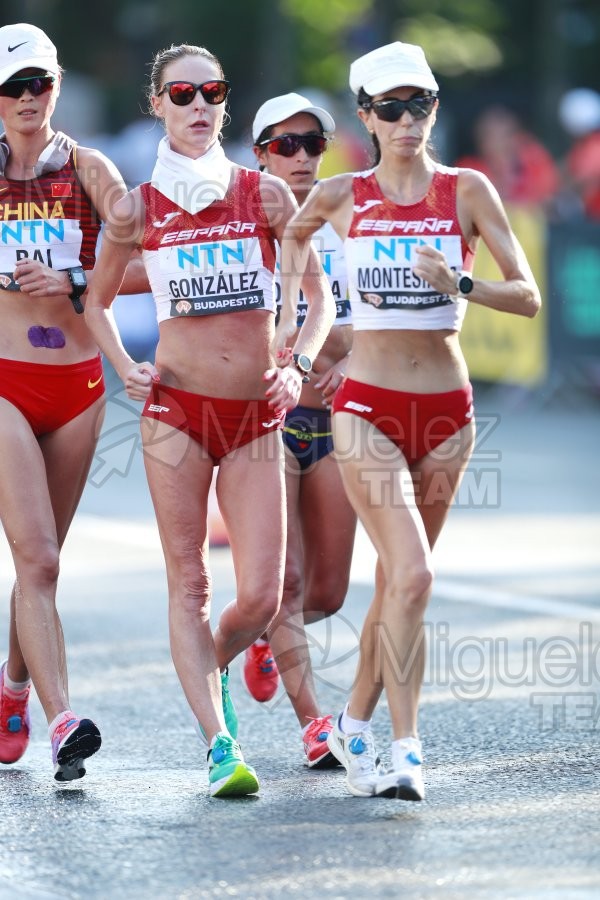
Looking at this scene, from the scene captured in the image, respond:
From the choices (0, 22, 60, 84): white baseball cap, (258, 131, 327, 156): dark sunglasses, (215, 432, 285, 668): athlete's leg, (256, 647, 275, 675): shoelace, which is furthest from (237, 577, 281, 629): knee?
(0, 22, 60, 84): white baseball cap

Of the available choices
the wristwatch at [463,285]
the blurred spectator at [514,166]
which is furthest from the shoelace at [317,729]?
the blurred spectator at [514,166]

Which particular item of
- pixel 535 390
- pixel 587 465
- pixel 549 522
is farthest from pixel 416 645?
pixel 535 390

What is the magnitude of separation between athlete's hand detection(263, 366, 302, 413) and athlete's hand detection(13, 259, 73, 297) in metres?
0.84

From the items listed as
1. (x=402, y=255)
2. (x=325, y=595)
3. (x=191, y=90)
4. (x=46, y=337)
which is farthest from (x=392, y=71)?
(x=325, y=595)

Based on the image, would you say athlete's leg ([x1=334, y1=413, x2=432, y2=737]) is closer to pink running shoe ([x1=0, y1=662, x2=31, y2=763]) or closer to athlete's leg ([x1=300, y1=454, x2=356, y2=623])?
athlete's leg ([x1=300, y1=454, x2=356, y2=623])

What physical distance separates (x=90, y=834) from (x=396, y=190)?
2.30 meters

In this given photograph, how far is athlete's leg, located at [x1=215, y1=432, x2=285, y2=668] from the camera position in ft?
20.7

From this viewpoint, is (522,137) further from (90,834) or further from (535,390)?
(90,834)

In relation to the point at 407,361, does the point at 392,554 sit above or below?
below

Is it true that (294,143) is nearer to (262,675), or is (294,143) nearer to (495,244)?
(495,244)

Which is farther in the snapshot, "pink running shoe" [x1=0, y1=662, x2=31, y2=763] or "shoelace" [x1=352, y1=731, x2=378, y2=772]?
"pink running shoe" [x1=0, y1=662, x2=31, y2=763]

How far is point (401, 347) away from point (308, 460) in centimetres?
108

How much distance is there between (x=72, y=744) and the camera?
245 inches

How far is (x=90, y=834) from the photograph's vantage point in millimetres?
5656
